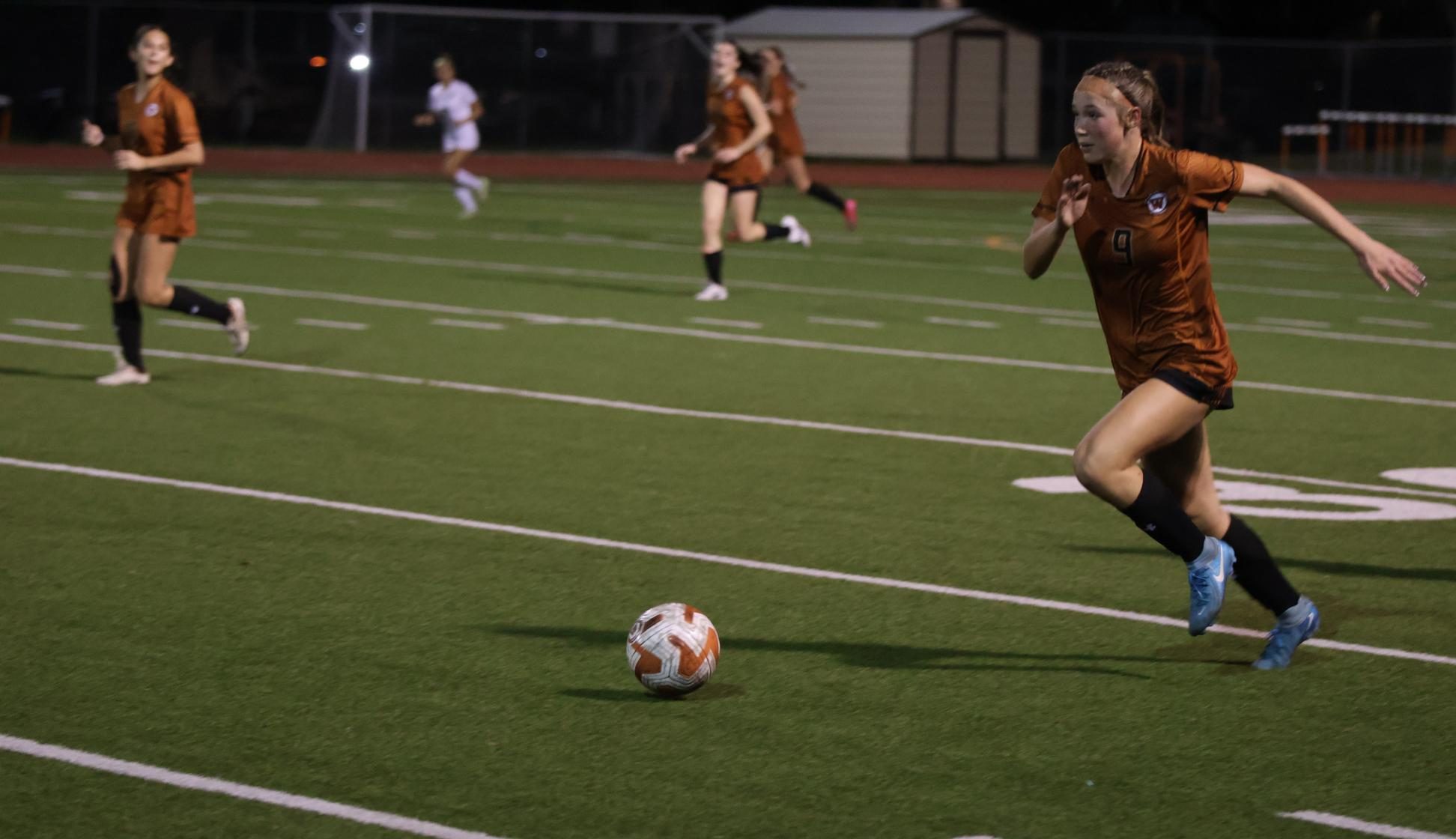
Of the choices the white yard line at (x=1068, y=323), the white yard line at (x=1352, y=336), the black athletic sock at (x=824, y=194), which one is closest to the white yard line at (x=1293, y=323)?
the white yard line at (x=1352, y=336)

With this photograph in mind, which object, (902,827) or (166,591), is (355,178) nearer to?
(166,591)

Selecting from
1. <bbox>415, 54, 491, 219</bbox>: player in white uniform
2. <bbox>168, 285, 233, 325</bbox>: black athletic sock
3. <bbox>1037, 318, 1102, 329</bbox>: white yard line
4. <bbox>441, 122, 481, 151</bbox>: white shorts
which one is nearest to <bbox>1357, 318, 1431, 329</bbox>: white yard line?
<bbox>1037, 318, 1102, 329</bbox>: white yard line

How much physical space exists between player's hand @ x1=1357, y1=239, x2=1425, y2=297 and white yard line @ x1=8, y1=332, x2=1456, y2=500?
343cm

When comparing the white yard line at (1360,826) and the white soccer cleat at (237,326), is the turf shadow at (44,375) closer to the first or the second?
the white soccer cleat at (237,326)

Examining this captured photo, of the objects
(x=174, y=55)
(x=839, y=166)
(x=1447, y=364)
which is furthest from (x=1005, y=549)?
(x=839, y=166)

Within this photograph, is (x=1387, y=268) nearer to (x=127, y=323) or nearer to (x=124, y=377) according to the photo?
(x=127, y=323)

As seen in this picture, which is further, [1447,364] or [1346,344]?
[1346,344]

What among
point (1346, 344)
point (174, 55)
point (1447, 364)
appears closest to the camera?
point (174, 55)

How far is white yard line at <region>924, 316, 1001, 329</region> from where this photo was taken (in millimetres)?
15562

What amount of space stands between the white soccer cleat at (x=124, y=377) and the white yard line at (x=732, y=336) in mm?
3821

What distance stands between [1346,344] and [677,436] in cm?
619

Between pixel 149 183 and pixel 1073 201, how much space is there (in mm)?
6805

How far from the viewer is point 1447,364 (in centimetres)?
1372

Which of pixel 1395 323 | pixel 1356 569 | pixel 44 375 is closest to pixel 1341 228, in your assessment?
pixel 1356 569
